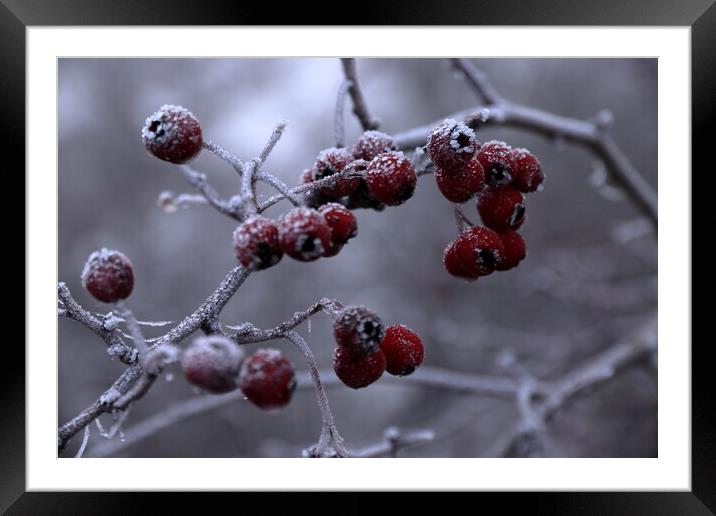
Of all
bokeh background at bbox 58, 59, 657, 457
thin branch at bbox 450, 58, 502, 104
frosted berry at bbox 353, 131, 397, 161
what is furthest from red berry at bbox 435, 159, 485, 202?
bokeh background at bbox 58, 59, 657, 457

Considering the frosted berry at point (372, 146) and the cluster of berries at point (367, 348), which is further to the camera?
the frosted berry at point (372, 146)

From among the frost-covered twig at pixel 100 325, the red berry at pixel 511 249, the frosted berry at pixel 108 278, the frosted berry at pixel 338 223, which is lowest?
the frost-covered twig at pixel 100 325

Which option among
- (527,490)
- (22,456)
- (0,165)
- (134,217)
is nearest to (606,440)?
(527,490)

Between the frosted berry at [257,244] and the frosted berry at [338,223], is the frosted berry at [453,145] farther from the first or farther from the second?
the frosted berry at [257,244]

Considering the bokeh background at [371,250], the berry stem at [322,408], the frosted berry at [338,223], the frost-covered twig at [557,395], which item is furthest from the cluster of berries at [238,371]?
the bokeh background at [371,250]

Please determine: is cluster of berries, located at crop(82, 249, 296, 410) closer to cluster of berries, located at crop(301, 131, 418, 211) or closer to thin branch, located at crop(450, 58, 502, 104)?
cluster of berries, located at crop(301, 131, 418, 211)

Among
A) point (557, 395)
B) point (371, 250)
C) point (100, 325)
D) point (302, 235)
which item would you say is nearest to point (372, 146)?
point (302, 235)

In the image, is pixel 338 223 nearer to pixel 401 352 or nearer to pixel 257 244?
pixel 257 244
